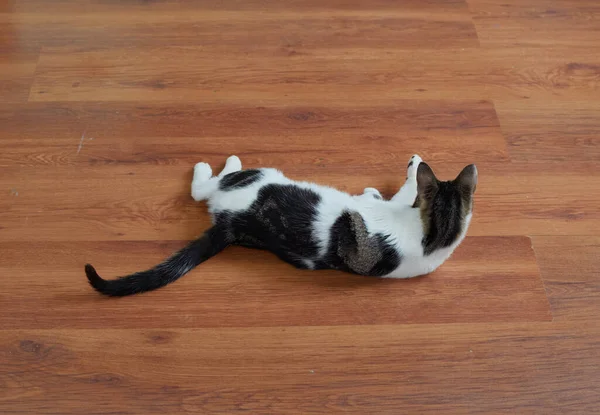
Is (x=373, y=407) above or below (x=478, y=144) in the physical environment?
below

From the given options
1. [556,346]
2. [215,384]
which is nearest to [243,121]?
[215,384]

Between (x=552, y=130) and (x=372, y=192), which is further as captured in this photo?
(x=552, y=130)

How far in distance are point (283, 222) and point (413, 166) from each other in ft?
1.72

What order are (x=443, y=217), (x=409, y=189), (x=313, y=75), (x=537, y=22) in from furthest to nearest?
(x=537, y=22) → (x=313, y=75) → (x=409, y=189) → (x=443, y=217)

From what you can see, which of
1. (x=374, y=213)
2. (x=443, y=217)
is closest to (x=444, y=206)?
(x=443, y=217)

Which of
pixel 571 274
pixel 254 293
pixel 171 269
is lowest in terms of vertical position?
pixel 571 274

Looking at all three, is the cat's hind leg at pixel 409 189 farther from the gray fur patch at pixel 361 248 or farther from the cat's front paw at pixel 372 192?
the gray fur patch at pixel 361 248

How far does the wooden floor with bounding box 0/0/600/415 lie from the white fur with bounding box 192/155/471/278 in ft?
0.35

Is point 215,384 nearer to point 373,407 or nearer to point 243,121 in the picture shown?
point 373,407

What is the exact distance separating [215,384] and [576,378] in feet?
3.16

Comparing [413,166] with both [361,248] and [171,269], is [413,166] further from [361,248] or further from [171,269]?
[171,269]

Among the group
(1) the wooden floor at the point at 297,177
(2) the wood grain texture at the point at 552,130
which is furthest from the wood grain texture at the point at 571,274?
(2) the wood grain texture at the point at 552,130

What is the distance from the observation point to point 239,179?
5.75 feet

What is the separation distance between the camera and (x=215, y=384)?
157cm
